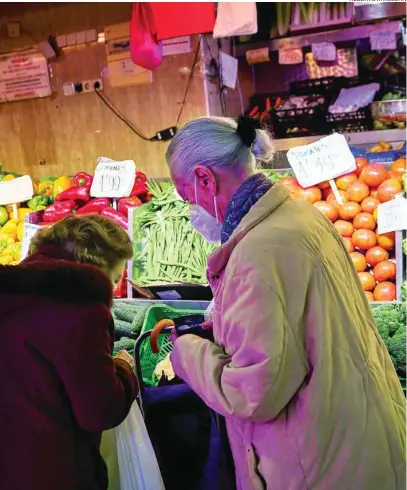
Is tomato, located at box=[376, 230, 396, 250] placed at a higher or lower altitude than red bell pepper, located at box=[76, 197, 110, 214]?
lower

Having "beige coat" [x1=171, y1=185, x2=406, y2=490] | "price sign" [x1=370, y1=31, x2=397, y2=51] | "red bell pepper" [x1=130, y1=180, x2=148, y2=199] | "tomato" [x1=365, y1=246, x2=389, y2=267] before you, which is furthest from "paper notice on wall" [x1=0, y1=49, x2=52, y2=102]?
"beige coat" [x1=171, y1=185, x2=406, y2=490]

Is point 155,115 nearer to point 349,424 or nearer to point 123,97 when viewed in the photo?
point 123,97

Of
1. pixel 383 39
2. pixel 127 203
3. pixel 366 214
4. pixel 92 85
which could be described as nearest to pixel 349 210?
pixel 366 214

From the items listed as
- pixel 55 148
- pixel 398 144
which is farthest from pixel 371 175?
pixel 55 148

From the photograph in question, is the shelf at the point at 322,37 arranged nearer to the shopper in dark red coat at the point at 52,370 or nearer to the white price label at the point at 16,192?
the white price label at the point at 16,192

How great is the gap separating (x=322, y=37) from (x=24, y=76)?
3120 millimetres

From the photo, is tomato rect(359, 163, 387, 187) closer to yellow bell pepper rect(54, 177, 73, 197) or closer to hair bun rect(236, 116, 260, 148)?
hair bun rect(236, 116, 260, 148)

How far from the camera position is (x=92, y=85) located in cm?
575

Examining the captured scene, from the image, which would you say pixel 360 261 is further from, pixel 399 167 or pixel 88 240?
pixel 88 240

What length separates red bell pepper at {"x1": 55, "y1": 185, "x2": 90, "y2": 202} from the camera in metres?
4.25

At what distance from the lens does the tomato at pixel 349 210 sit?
349cm

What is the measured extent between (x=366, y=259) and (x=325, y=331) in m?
2.06

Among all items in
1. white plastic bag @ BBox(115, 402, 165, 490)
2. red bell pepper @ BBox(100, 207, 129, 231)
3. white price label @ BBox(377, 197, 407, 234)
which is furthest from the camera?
red bell pepper @ BBox(100, 207, 129, 231)

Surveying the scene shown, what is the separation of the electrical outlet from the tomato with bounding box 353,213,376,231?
3.34 metres
